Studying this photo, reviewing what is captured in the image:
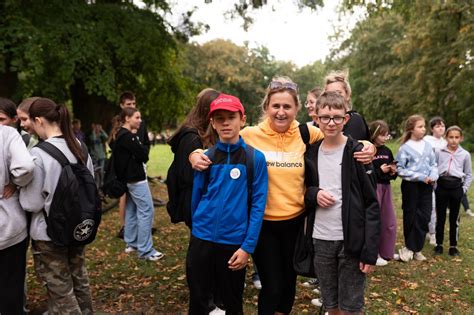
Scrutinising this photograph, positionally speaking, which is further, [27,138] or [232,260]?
[27,138]

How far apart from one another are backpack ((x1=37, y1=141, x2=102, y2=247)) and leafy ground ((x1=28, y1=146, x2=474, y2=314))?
1.46m

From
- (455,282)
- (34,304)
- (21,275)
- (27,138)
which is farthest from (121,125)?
(455,282)

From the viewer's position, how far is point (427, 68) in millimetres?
26109

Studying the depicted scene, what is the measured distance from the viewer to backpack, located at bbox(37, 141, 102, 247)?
10.0 ft

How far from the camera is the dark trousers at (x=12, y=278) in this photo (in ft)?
10.1

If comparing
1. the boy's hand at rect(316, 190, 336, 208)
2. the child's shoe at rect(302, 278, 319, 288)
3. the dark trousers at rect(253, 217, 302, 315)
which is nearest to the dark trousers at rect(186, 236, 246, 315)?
the dark trousers at rect(253, 217, 302, 315)

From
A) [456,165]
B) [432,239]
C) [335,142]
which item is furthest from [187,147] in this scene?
[432,239]

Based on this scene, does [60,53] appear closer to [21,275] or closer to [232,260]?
[21,275]

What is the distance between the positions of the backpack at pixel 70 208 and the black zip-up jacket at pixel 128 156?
223cm

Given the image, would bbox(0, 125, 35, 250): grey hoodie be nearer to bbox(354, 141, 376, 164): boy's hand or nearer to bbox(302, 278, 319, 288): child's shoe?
bbox(354, 141, 376, 164): boy's hand

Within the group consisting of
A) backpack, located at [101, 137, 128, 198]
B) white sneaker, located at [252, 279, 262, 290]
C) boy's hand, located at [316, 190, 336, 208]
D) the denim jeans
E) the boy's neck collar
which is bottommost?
white sneaker, located at [252, 279, 262, 290]

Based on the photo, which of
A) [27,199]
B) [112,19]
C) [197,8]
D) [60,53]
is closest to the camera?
[27,199]

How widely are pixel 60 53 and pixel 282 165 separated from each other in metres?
6.78

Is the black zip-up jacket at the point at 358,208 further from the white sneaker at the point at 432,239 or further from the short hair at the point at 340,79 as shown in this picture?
the white sneaker at the point at 432,239
